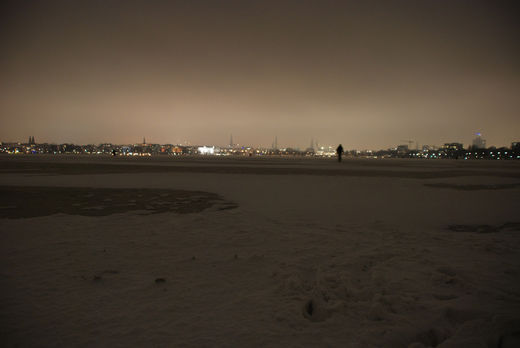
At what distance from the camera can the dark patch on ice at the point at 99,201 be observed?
6633 millimetres

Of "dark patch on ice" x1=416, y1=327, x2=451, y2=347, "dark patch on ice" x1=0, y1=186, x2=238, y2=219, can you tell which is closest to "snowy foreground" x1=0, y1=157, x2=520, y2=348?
"dark patch on ice" x1=416, y1=327, x2=451, y2=347

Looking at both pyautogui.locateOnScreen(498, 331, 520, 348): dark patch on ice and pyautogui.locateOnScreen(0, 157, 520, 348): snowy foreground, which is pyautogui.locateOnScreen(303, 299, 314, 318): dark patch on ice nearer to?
pyautogui.locateOnScreen(0, 157, 520, 348): snowy foreground

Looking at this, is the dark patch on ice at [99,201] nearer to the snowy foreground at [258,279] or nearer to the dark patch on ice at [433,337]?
the snowy foreground at [258,279]

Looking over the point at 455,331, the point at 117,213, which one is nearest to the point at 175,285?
the point at 455,331

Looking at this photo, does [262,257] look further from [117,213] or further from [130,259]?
[117,213]

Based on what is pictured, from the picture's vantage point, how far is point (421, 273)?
137 inches

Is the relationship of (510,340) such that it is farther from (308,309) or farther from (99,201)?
(99,201)

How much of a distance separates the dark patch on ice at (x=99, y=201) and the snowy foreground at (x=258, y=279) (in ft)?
0.76

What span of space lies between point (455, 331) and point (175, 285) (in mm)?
2765

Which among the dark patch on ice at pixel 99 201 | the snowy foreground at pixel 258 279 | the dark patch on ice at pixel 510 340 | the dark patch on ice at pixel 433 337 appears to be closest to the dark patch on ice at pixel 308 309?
the snowy foreground at pixel 258 279

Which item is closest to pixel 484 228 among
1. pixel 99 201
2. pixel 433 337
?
pixel 433 337

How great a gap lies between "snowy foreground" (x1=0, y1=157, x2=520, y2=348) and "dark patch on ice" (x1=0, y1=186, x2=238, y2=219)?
9.2 inches

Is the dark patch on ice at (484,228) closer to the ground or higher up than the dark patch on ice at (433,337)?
higher up

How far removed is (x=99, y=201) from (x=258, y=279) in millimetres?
6440
